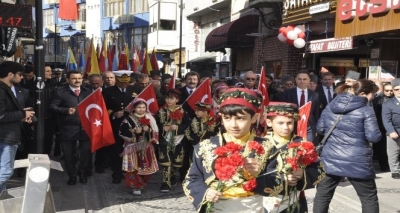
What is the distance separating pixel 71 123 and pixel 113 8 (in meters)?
47.0

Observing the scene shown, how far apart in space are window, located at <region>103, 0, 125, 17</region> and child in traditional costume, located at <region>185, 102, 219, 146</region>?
45.7 m

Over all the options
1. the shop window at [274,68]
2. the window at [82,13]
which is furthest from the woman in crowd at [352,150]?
Answer: the window at [82,13]

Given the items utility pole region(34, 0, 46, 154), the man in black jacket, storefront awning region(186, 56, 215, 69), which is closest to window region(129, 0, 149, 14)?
→ storefront awning region(186, 56, 215, 69)

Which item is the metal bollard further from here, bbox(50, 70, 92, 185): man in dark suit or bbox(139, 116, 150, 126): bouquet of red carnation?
bbox(50, 70, 92, 185): man in dark suit

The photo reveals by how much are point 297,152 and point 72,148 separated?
5.53 metres

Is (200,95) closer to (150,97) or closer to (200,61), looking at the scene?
(150,97)

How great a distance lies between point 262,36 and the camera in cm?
1917

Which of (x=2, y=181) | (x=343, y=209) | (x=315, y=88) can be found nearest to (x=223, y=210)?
(x=2, y=181)

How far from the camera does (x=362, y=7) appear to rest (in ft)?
37.6

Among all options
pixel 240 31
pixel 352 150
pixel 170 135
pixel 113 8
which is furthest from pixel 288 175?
pixel 113 8

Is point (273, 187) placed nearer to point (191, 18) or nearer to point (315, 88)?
point (315, 88)

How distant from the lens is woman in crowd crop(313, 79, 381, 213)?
5664 mm

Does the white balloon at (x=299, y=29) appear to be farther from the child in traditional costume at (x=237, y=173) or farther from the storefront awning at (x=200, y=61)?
the storefront awning at (x=200, y=61)

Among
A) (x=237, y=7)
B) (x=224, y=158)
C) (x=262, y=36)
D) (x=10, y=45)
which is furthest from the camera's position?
(x=237, y=7)
